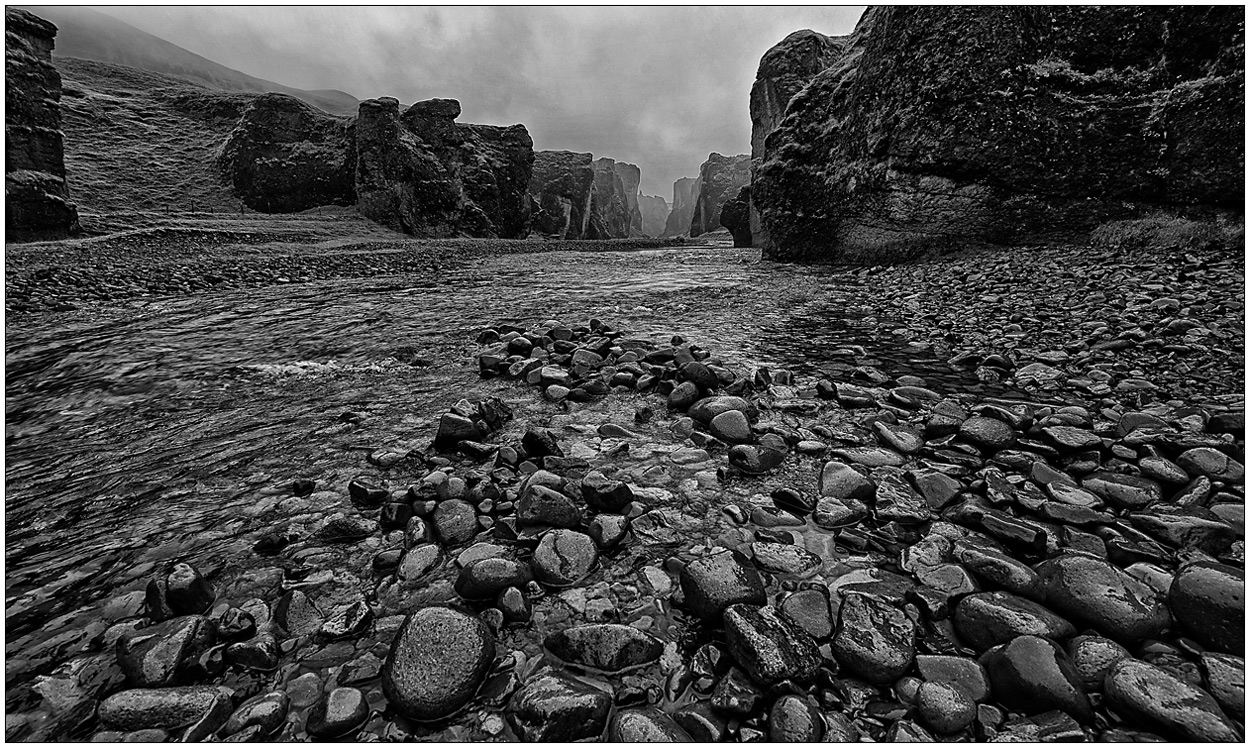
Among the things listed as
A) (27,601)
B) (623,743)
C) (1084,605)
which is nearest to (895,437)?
(1084,605)

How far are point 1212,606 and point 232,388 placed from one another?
5498 mm

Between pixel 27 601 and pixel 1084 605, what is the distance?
348 cm

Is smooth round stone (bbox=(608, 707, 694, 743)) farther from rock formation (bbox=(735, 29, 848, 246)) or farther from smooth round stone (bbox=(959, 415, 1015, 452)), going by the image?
rock formation (bbox=(735, 29, 848, 246))

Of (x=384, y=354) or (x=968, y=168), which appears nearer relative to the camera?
(x=384, y=354)

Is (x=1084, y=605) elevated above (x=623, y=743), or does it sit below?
above

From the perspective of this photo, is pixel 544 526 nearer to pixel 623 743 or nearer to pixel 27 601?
pixel 623 743

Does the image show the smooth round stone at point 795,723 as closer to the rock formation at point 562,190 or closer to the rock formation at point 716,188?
the rock formation at point 562,190

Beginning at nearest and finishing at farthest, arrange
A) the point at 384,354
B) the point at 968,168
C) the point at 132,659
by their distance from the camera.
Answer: the point at 132,659
the point at 384,354
the point at 968,168

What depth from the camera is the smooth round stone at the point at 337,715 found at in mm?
1189

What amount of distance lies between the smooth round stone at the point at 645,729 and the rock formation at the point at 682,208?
150 m

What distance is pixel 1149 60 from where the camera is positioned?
748 centimetres

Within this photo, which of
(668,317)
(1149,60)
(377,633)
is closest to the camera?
(377,633)

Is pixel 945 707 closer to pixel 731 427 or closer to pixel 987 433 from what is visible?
pixel 731 427

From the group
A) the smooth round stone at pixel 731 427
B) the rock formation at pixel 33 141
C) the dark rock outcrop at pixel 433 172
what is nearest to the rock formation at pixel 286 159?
the dark rock outcrop at pixel 433 172
